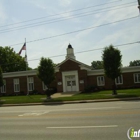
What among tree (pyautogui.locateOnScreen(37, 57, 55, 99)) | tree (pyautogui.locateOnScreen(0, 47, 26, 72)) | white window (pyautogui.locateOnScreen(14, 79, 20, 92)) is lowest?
white window (pyautogui.locateOnScreen(14, 79, 20, 92))

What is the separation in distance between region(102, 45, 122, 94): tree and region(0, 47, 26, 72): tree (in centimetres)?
4017

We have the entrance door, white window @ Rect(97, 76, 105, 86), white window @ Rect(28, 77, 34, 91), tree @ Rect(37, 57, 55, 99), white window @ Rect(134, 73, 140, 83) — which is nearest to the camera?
tree @ Rect(37, 57, 55, 99)

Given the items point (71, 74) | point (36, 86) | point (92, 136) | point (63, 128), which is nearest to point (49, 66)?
point (71, 74)

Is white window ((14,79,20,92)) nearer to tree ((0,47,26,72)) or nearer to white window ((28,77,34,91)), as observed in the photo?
white window ((28,77,34,91))

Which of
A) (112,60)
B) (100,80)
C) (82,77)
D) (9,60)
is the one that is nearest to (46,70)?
(112,60)

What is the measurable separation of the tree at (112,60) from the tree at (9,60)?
40.2 metres

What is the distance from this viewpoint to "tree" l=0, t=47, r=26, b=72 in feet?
198

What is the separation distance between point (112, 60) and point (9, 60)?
142ft

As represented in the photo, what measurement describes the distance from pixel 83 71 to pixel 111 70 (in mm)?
10401

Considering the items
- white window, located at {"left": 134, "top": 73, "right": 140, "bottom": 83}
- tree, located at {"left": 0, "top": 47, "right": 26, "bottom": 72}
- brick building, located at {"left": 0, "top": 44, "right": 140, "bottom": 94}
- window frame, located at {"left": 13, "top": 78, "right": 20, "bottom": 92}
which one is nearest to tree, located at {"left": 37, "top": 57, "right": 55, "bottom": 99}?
brick building, located at {"left": 0, "top": 44, "right": 140, "bottom": 94}

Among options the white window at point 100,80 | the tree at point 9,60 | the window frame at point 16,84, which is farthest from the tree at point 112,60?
the tree at point 9,60

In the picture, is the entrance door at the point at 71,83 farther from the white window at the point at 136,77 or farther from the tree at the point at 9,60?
the tree at the point at 9,60

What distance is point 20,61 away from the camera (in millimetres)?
64500

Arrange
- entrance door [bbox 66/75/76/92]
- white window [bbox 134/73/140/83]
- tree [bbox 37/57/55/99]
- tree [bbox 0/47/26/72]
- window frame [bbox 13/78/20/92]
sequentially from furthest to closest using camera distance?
tree [bbox 0/47/26/72] → window frame [bbox 13/78/20/92] → entrance door [bbox 66/75/76/92] → white window [bbox 134/73/140/83] → tree [bbox 37/57/55/99]
